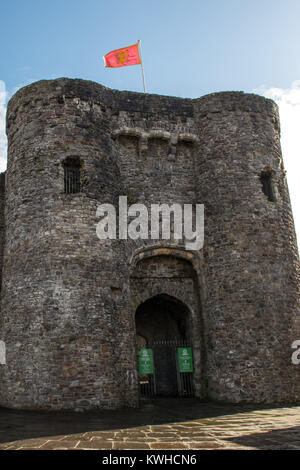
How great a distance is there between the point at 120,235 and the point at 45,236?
6.67 ft

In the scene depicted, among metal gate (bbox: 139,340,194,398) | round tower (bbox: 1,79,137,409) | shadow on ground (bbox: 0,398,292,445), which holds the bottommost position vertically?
shadow on ground (bbox: 0,398,292,445)

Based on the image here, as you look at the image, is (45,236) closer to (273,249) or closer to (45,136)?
(45,136)

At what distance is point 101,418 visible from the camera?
343 inches

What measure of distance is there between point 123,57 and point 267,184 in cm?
628

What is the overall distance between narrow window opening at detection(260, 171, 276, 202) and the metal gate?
5.01 m

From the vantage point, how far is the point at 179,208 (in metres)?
12.9

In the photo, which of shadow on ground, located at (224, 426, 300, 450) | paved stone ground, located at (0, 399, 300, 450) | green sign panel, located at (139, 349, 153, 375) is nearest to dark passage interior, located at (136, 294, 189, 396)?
green sign panel, located at (139, 349, 153, 375)

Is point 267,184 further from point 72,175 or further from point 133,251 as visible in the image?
point 72,175

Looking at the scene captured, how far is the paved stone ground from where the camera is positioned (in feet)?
19.4

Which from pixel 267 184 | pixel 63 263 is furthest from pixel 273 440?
pixel 267 184

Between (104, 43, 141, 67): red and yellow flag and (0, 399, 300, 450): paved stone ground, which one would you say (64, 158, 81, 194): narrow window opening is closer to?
(104, 43, 141, 67): red and yellow flag

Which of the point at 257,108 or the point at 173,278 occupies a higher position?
the point at 257,108

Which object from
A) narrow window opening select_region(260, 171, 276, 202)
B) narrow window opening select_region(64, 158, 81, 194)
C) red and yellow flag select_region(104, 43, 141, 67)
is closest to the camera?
narrow window opening select_region(64, 158, 81, 194)
